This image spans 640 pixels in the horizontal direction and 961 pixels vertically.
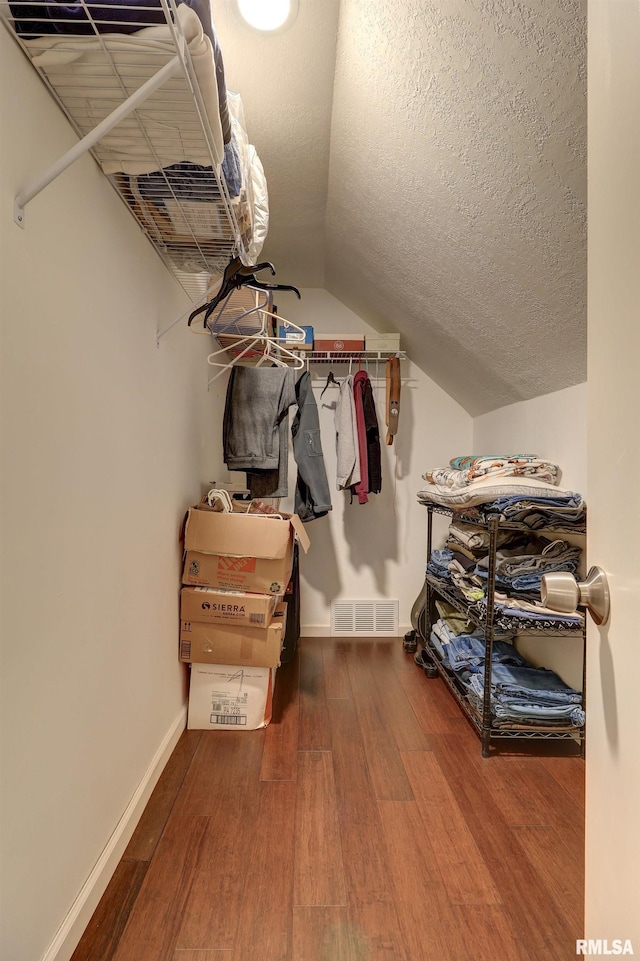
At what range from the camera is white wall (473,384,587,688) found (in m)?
2.12

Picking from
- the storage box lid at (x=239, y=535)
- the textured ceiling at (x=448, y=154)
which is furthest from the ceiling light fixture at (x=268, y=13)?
the storage box lid at (x=239, y=535)

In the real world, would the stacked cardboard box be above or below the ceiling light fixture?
below

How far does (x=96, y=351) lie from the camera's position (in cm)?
133

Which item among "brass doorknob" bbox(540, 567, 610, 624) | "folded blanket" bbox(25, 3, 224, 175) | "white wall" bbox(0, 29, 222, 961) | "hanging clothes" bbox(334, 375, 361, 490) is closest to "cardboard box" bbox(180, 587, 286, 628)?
"white wall" bbox(0, 29, 222, 961)

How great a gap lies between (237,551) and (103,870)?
106 cm

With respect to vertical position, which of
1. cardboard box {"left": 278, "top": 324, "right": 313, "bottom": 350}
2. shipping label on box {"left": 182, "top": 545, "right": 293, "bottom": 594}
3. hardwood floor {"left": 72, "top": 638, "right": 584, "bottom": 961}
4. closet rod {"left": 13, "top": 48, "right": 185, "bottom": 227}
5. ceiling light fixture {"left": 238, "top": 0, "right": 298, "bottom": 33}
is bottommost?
hardwood floor {"left": 72, "top": 638, "right": 584, "bottom": 961}

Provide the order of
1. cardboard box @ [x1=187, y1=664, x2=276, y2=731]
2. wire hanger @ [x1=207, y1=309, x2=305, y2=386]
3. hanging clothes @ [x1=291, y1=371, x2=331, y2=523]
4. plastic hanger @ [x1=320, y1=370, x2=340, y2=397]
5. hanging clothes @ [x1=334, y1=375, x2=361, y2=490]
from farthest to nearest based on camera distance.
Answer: plastic hanger @ [x1=320, y1=370, x2=340, y2=397]
hanging clothes @ [x1=334, y1=375, x2=361, y2=490]
hanging clothes @ [x1=291, y1=371, x2=331, y2=523]
wire hanger @ [x1=207, y1=309, x2=305, y2=386]
cardboard box @ [x1=187, y1=664, x2=276, y2=731]

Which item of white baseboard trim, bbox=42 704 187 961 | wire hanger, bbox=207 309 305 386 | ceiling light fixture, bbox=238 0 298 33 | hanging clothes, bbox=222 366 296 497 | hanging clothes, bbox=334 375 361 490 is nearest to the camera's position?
white baseboard trim, bbox=42 704 187 961

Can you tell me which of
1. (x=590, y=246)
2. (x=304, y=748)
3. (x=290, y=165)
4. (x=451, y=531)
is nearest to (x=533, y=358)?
(x=451, y=531)

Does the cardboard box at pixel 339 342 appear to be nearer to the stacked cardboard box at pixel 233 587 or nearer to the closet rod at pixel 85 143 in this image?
the stacked cardboard box at pixel 233 587

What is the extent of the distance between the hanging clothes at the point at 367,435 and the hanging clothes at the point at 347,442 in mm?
45

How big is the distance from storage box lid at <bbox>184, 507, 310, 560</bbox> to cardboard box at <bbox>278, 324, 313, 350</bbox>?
1272 mm

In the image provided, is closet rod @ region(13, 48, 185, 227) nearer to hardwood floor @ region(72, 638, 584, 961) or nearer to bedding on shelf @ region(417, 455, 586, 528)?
hardwood floor @ region(72, 638, 584, 961)

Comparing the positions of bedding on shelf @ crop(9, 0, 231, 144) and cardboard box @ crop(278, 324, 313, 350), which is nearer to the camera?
bedding on shelf @ crop(9, 0, 231, 144)
